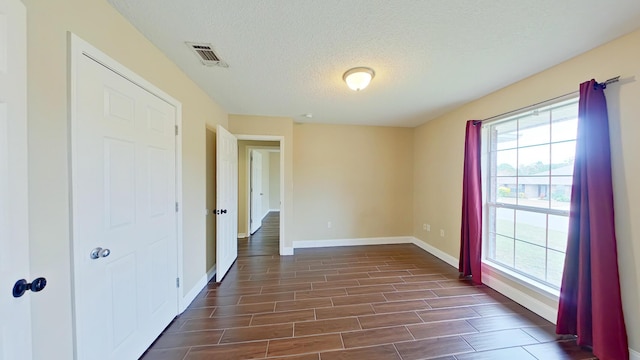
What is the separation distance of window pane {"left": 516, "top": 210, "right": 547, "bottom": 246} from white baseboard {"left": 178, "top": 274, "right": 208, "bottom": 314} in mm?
3716

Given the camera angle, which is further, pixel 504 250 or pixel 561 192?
pixel 504 250

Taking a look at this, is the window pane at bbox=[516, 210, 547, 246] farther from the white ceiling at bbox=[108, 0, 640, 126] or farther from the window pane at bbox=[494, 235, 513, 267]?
the white ceiling at bbox=[108, 0, 640, 126]

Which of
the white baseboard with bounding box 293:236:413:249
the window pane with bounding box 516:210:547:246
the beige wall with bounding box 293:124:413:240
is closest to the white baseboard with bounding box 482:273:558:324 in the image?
the window pane with bounding box 516:210:547:246

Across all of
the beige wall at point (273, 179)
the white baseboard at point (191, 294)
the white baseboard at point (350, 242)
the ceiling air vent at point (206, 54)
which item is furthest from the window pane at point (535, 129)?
the beige wall at point (273, 179)

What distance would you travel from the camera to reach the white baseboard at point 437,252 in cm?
353

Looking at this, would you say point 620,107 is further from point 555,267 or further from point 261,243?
point 261,243

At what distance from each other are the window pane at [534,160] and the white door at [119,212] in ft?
11.9

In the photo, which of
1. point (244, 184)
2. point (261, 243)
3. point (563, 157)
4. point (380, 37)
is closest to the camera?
point (380, 37)

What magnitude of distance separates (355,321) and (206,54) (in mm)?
2752

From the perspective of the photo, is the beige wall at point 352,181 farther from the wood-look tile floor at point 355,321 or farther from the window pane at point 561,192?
the window pane at point 561,192

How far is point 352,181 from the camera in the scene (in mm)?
4613

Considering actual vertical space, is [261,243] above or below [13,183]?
below

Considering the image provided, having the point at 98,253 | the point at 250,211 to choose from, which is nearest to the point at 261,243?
the point at 250,211

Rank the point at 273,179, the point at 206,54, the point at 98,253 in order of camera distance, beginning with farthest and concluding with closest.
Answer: the point at 273,179, the point at 206,54, the point at 98,253
